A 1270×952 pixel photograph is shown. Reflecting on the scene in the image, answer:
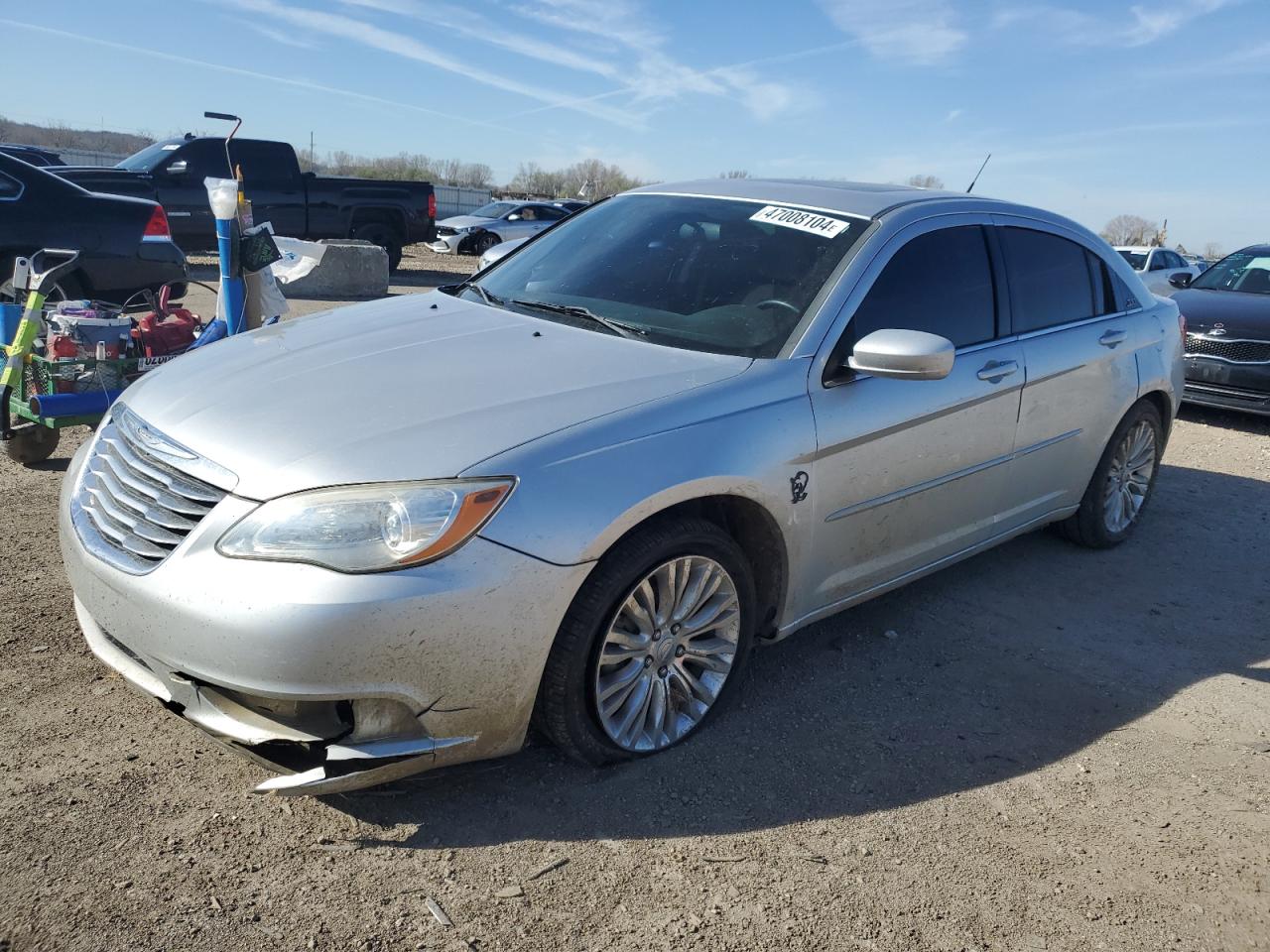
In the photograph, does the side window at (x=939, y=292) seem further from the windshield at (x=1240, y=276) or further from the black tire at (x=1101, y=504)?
the windshield at (x=1240, y=276)

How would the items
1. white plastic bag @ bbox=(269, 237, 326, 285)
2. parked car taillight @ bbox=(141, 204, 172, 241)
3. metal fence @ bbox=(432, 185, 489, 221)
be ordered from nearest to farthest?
parked car taillight @ bbox=(141, 204, 172, 241) < white plastic bag @ bbox=(269, 237, 326, 285) < metal fence @ bbox=(432, 185, 489, 221)

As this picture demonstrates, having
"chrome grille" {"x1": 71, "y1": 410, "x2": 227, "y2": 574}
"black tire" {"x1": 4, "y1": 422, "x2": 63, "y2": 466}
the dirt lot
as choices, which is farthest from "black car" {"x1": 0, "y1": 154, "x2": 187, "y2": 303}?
"chrome grille" {"x1": 71, "y1": 410, "x2": 227, "y2": 574}

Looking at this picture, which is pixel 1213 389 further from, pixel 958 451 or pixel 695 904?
pixel 695 904

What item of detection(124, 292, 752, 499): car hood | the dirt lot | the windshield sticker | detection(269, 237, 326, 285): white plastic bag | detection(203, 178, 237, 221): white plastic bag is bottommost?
the dirt lot

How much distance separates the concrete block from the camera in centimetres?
1362

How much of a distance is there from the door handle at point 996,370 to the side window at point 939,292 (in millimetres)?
109

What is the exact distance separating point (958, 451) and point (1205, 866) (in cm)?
160

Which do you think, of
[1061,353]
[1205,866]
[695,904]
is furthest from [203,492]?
[1061,353]

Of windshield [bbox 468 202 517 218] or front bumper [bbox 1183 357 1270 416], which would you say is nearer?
front bumper [bbox 1183 357 1270 416]

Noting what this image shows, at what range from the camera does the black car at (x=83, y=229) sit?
26.8ft

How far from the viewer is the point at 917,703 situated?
366 centimetres

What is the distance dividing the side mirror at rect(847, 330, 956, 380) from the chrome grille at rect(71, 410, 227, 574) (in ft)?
6.43

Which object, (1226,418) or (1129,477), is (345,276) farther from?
(1129,477)

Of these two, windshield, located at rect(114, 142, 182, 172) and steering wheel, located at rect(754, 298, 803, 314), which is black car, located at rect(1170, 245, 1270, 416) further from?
windshield, located at rect(114, 142, 182, 172)
